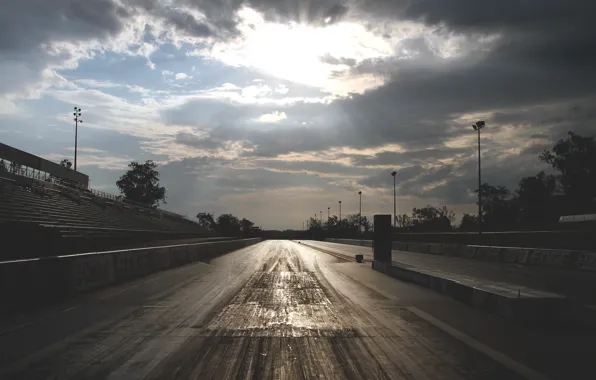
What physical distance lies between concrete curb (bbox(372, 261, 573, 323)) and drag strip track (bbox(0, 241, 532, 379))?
1729 mm

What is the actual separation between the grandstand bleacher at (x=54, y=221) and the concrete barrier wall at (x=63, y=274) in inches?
161

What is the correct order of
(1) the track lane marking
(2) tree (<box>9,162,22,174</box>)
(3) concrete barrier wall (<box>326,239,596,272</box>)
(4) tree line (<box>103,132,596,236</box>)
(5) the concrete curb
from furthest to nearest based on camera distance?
(4) tree line (<box>103,132,596,236</box>), (2) tree (<box>9,162,22,174</box>), (3) concrete barrier wall (<box>326,239,596,272</box>), (5) the concrete curb, (1) the track lane marking

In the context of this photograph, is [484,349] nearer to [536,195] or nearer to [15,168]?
[15,168]

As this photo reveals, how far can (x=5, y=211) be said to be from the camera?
3102 centimetres

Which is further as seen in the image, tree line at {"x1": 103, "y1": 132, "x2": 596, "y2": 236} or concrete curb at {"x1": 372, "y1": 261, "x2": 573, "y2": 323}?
tree line at {"x1": 103, "y1": 132, "x2": 596, "y2": 236}

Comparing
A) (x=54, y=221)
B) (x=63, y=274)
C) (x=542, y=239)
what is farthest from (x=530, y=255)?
(x=54, y=221)

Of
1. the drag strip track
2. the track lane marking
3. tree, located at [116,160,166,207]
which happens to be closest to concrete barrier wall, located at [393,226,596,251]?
the track lane marking

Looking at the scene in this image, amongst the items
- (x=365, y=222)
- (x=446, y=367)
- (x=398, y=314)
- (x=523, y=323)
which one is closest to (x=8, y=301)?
(x=398, y=314)

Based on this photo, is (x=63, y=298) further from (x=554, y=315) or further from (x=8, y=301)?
(x=554, y=315)

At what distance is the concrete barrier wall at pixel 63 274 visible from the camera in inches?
Result: 413

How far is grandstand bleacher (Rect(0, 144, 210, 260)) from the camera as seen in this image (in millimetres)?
22175

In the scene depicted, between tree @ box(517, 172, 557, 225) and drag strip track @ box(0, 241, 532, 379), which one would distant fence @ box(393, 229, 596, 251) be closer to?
drag strip track @ box(0, 241, 532, 379)

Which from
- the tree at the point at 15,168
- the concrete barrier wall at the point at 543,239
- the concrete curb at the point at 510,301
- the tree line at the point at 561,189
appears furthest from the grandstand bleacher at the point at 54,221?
the tree line at the point at 561,189

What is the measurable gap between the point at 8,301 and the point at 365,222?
570 ft
